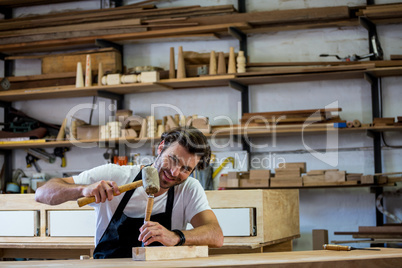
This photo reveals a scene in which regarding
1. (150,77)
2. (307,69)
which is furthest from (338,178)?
(150,77)

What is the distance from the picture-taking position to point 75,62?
6.32m

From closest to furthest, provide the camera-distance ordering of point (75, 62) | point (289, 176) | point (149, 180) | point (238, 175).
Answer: point (149, 180) < point (289, 176) < point (238, 175) < point (75, 62)

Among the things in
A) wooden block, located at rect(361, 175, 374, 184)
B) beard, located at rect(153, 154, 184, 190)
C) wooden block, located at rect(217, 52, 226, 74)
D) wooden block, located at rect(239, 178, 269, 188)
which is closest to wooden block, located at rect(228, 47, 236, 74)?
wooden block, located at rect(217, 52, 226, 74)

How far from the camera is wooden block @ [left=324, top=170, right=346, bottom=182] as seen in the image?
509cm

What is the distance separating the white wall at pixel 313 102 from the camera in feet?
18.2

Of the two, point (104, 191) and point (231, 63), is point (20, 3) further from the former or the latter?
point (104, 191)

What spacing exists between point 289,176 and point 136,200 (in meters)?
2.78

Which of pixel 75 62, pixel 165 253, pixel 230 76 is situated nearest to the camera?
pixel 165 253

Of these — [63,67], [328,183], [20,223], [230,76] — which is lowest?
[20,223]

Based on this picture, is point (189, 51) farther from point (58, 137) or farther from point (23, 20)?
point (23, 20)

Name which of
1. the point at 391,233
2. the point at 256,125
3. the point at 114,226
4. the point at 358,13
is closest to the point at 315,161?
the point at 256,125

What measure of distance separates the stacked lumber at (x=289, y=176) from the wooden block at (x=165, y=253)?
2.95 m

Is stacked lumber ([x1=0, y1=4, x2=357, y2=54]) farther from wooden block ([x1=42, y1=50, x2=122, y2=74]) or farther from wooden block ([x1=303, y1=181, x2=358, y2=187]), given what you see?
wooden block ([x1=303, y1=181, x2=358, y2=187])

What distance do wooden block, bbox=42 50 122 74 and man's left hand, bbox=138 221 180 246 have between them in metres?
3.88
